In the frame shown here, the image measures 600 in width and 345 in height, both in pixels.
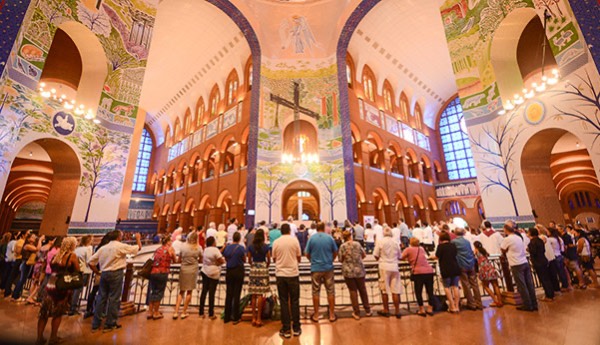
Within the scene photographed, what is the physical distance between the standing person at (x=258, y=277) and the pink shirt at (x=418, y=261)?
8.35 feet

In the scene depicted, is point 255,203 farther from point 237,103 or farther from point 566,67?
point 566,67

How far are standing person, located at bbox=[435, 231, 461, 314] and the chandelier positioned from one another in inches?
445

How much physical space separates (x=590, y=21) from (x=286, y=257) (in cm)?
797

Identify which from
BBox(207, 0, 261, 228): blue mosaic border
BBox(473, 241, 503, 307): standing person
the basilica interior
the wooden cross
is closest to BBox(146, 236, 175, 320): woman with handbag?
the basilica interior

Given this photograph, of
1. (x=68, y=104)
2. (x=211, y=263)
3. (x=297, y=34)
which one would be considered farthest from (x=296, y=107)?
(x=211, y=263)

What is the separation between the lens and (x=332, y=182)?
43.1 ft

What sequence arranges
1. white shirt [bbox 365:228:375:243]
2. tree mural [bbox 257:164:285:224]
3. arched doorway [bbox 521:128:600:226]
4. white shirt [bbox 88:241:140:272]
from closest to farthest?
white shirt [bbox 88:241:140:272], arched doorway [bbox 521:128:600:226], white shirt [bbox 365:228:375:243], tree mural [bbox 257:164:285:224]

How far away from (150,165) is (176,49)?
50.7ft

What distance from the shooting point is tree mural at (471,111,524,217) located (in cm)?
670

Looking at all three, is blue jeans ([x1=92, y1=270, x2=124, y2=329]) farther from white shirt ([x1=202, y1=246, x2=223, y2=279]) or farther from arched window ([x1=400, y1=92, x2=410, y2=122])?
arched window ([x1=400, y1=92, x2=410, y2=122])

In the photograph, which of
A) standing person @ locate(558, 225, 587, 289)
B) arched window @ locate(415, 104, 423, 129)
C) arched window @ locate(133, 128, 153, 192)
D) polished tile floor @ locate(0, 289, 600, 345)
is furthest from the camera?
arched window @ locate(133, 128, 153, 192)

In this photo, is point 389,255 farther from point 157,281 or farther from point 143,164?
point 143,164

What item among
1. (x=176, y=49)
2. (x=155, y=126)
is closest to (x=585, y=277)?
(x=176, y=49)

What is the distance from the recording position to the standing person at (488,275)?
423cm
